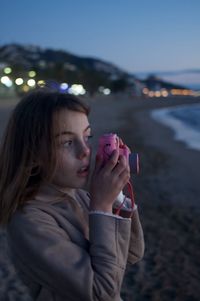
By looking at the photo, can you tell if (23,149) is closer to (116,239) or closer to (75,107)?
(75,107)

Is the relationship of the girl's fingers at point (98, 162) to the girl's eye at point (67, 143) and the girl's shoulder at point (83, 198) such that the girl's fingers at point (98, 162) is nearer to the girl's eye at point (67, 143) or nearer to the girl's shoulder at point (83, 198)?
the girl's eye at point (67, 143)

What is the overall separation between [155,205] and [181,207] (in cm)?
45

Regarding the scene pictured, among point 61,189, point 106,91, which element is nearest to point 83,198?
point 61,189

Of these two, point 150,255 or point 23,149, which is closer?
point 23,149

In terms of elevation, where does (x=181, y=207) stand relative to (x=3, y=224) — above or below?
below

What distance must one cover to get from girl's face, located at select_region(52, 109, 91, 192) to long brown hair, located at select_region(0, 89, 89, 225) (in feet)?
0.07

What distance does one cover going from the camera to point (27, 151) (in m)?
1.28

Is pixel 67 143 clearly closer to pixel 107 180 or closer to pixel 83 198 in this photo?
pixel 107 180

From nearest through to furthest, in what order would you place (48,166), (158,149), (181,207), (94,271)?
1. (94,271)
2. (48,166)
3. (181,207)
4. (158,149)

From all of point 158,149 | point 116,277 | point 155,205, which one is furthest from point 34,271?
point 158,149

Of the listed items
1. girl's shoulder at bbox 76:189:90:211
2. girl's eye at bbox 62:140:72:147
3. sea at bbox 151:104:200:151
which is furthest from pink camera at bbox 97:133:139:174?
sea at bbox 151:104:200:151

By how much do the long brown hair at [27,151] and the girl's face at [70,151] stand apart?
22 mm

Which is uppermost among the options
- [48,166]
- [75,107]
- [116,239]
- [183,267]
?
[75,107]

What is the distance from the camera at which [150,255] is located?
4.59 m
